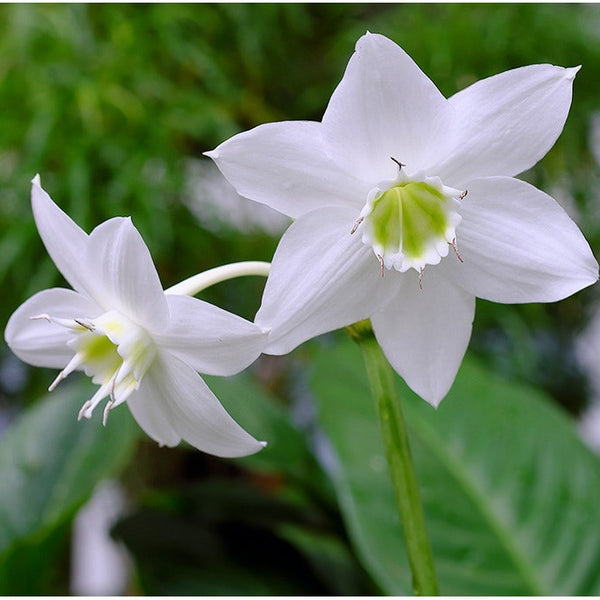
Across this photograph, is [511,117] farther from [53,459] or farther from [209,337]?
[53,459]

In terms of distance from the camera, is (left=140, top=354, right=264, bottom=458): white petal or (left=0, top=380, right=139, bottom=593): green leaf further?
(left=0, top=380, right=139, bottom=593): green leaf

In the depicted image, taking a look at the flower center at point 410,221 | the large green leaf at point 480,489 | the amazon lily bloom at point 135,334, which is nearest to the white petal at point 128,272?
the amazon lily bloom at point 135,334

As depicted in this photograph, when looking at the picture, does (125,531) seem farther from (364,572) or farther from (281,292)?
(281,292)

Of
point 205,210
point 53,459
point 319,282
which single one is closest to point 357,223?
point 319,282

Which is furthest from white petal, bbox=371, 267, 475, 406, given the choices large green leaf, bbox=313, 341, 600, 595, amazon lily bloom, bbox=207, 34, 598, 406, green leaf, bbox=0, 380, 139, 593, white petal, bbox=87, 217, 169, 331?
green leaf, bbox=0, 380, 139, 593

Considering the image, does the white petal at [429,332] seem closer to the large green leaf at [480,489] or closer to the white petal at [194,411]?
the white petal at [194,411]

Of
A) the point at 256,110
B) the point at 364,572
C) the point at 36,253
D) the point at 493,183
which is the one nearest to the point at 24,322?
the point at 493,183

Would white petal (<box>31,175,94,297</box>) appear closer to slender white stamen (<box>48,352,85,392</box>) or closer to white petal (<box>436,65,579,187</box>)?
slender white stamen (<box>48,352,85,392</box>)
